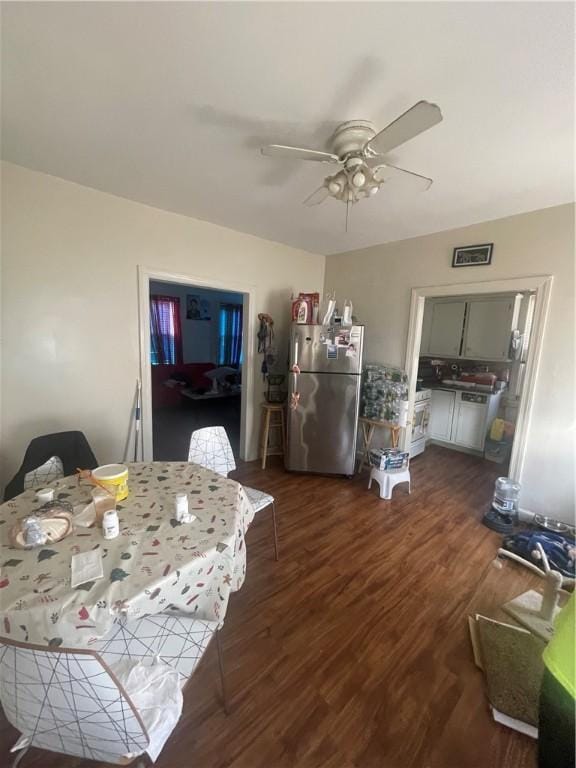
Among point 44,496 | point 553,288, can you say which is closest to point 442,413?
point 553,288

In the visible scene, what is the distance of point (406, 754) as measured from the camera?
110cm

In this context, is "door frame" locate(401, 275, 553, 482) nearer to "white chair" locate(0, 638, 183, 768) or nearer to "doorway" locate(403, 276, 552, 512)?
"doorway" locate(403, 276, 552, 512)

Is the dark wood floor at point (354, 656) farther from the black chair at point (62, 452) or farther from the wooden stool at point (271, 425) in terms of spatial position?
the black chair at point (62, 452)

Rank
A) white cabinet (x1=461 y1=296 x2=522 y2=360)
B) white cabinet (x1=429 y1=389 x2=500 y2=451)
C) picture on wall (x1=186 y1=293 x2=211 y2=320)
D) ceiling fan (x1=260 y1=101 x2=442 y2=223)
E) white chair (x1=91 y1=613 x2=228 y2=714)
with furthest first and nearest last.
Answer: picture on wall (x1=186 y1=293 x2=211 y2=320)
white cabinet (x1=429 y1=389 x2=500 y2=451)
white cabinet (x1=461 y1=296 x2=522 y2=360)
ceiling fan (x1=260 y1=101 x2=442 y2=223)
white chair (x1=91 y1=613 x2=228 y2=714)

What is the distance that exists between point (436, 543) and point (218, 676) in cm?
170

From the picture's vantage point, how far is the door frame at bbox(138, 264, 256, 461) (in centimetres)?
261

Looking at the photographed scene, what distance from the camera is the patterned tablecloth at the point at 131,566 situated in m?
0.84

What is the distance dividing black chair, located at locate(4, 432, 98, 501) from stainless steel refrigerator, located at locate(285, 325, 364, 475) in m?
1.84

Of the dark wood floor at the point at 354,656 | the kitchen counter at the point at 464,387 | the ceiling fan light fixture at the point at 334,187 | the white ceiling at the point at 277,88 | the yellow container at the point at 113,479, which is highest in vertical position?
the white ceiling at the point at 277,88

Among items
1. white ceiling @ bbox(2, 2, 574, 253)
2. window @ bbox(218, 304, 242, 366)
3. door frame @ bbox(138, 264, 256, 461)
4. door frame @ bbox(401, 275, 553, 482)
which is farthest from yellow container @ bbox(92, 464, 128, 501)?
window @ bbox(218, 304, 242, 366)

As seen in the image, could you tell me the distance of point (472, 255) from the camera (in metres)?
2.69

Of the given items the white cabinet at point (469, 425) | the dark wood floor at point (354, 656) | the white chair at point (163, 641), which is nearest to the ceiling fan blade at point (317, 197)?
the white chair at point (163, 641)

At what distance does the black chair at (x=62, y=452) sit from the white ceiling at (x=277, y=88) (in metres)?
1.78

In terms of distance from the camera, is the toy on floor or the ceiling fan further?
the toy on floor
